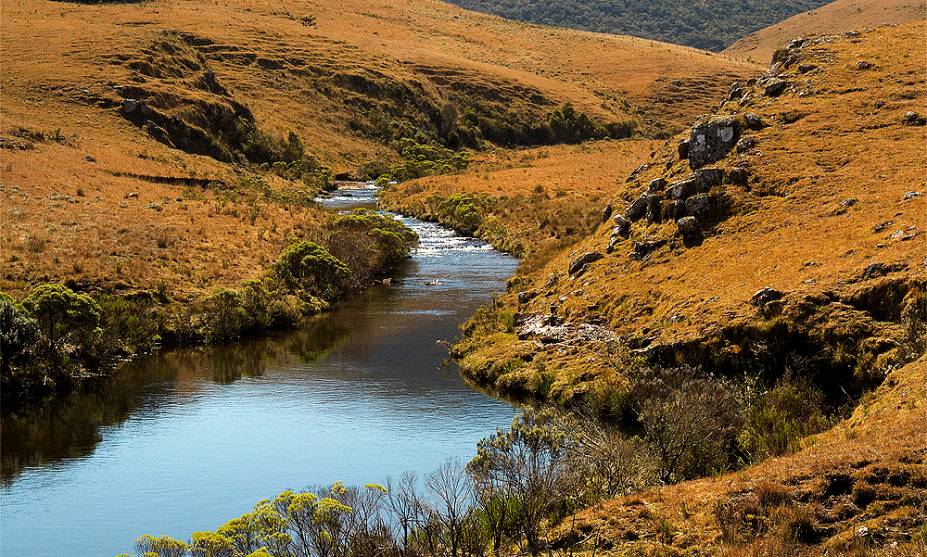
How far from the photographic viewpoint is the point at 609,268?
4053 cm

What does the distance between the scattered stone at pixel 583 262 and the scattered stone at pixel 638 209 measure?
270cm

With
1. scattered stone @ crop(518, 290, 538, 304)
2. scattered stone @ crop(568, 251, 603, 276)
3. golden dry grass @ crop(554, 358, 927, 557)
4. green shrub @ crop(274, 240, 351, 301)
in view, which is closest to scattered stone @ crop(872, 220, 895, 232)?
scattered stone @ crop(568, 251, 603, 276)

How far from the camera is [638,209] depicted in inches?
1716

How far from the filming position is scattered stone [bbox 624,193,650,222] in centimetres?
4334

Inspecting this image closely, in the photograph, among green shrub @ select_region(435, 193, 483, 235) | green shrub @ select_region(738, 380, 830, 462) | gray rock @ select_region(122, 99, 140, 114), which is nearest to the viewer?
green shrub @ select_region(738, 380, 830, 462)

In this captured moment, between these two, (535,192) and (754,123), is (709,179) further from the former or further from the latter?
(535,192)

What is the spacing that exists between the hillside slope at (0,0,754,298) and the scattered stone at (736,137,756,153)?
2616 centimetres

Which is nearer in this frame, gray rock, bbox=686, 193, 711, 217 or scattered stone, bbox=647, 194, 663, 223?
gray rock, bbox=686, 193, 711, 217

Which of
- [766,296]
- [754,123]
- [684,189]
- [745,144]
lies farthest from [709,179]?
[766,296]

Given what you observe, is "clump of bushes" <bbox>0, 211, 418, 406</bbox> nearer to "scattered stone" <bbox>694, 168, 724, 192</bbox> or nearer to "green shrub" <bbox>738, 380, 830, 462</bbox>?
"scattered stone" <bbox>694, 168, 724, 192</bbox>

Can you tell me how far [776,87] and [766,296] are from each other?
22.8 metres

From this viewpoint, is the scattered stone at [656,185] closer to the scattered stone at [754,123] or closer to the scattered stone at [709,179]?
the scattered stone at [709,179]

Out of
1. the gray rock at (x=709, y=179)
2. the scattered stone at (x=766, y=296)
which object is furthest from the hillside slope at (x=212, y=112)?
the scattered stone at (x=766, y=296)

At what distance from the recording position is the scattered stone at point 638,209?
43.3m
